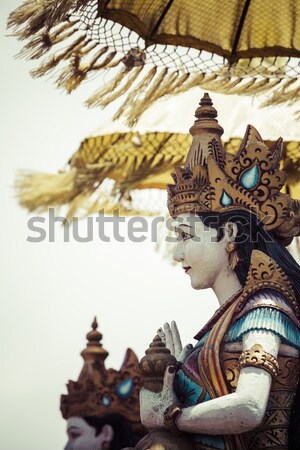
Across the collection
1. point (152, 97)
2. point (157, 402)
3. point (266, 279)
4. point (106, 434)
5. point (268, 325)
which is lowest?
point (157, 402)

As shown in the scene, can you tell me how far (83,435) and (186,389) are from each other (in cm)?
179

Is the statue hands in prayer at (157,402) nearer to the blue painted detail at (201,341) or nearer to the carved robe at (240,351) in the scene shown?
the carved robe at (240,351)

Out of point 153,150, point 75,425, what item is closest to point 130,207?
point 153,150

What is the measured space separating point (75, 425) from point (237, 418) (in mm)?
2096

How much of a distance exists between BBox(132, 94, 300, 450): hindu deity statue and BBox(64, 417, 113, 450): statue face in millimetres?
1355

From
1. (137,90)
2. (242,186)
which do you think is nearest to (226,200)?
(242,186)

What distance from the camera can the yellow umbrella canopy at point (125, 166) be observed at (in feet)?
22.5

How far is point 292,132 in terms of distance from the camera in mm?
7477

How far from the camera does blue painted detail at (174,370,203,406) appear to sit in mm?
4500

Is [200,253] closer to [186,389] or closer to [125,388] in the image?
[186,389]

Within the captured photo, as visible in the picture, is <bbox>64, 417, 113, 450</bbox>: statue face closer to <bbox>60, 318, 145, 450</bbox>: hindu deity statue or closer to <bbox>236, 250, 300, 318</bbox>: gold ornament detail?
<bbox>60, 318, 145, 450</bbox>: hindu deity statue

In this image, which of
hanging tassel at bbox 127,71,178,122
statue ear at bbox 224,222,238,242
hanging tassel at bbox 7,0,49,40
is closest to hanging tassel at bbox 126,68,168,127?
hanging tassel at bbox 127,71,178,122

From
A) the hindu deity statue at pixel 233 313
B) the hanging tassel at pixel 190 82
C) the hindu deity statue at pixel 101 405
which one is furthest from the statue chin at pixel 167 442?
the hanging tassel at pixel 190 82

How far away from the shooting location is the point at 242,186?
472 cm
